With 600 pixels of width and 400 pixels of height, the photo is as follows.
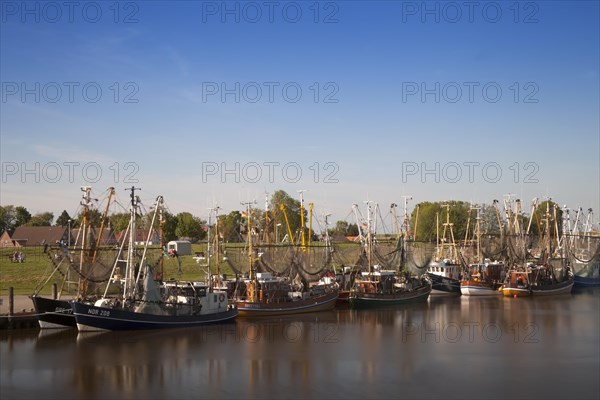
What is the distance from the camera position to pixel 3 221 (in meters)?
150

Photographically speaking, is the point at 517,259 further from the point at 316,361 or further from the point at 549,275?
the point at 316,361

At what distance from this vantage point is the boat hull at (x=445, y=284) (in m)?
78.7

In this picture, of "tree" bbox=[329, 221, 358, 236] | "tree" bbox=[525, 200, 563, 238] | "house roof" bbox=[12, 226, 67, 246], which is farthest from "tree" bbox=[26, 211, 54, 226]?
"tree" bbox=[525, 200, 563, 238]

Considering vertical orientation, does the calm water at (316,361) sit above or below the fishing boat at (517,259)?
below

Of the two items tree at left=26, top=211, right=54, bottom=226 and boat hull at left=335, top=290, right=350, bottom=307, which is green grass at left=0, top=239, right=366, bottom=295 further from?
tree at left=26, top=211, right=54, bottom=226

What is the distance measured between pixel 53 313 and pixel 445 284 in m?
47.1

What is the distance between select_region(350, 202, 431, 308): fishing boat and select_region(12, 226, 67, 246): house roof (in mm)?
66843

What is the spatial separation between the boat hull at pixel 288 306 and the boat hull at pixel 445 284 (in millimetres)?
21638

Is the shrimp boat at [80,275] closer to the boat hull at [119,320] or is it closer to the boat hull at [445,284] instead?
the boat hull at [119,320]

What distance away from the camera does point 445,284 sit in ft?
258

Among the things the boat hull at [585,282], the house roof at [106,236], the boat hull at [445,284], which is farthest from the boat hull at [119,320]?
the boat hull at [585,282]

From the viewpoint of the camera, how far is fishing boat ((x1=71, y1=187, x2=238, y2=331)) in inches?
1734

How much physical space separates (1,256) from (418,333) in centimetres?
5572

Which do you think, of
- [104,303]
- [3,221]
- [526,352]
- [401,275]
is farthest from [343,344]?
[3,221]
